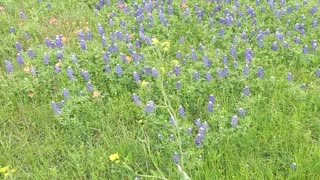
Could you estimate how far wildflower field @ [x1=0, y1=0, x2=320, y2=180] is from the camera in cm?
370

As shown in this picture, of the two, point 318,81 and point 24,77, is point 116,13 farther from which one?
point 318,81

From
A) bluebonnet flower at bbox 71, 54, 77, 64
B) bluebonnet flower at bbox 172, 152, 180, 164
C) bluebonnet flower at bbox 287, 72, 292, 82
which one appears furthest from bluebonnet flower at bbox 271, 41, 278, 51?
bluebonnet flower at bbox 71, 54, 77, 64

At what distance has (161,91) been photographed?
12.0 feet

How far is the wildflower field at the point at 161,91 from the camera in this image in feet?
12.1

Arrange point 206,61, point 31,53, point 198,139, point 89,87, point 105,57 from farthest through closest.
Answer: point 31,53, point 105,57, point 206,61, point 89,87, point 198,139

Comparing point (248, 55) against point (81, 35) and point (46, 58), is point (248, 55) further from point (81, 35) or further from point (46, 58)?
point (46, 58)

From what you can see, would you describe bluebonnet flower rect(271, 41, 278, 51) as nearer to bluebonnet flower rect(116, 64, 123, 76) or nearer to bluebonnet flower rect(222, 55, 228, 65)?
bluebonnet flower rect(222, 55, 228, 65)

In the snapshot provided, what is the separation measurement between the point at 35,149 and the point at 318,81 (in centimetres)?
263

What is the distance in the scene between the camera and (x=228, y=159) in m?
3.63

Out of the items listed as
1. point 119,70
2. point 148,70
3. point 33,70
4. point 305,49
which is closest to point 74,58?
point 33,70

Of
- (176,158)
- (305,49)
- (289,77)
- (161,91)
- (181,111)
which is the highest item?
(161,91)

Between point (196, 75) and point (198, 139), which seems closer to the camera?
point (198, 139)

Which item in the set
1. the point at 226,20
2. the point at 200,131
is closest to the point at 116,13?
the point at 226,20

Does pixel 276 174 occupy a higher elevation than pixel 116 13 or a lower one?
lower
